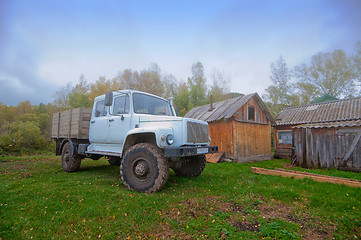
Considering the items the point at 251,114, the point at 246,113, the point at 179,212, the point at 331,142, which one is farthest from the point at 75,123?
the point at 331,142

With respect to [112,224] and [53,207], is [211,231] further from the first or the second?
[53,207]

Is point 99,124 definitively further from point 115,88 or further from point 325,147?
point 115,88

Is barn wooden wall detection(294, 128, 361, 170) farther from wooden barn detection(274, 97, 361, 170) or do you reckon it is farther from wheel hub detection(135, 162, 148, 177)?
wheel hub detection(135, 162, 148, 177)

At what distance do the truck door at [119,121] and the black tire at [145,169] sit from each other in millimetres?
806

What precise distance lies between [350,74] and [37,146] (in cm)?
3935

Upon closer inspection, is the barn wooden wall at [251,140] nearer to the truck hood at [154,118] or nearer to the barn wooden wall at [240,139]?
the barn wooden wall at [240,139]

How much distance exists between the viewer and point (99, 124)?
5789mm

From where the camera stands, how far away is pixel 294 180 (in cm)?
591

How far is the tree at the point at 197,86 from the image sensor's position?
26953 mm

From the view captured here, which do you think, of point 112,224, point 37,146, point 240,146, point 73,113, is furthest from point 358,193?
point 37,146

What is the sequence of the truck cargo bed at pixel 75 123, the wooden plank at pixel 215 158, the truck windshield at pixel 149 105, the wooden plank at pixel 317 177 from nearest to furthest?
1. the truck windshield at pixel 149 105
2. the wooden plank at pixel 317 177
3. the truck cargo bed at pixel 75 123
4. the wooden plank at pixel 215 158

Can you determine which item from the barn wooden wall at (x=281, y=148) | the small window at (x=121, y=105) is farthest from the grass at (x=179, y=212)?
the barn wooden wall at (x=281, y=148)

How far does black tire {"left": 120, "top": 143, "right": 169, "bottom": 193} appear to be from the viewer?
4137mm

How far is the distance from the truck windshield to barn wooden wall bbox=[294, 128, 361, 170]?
7946 mm
